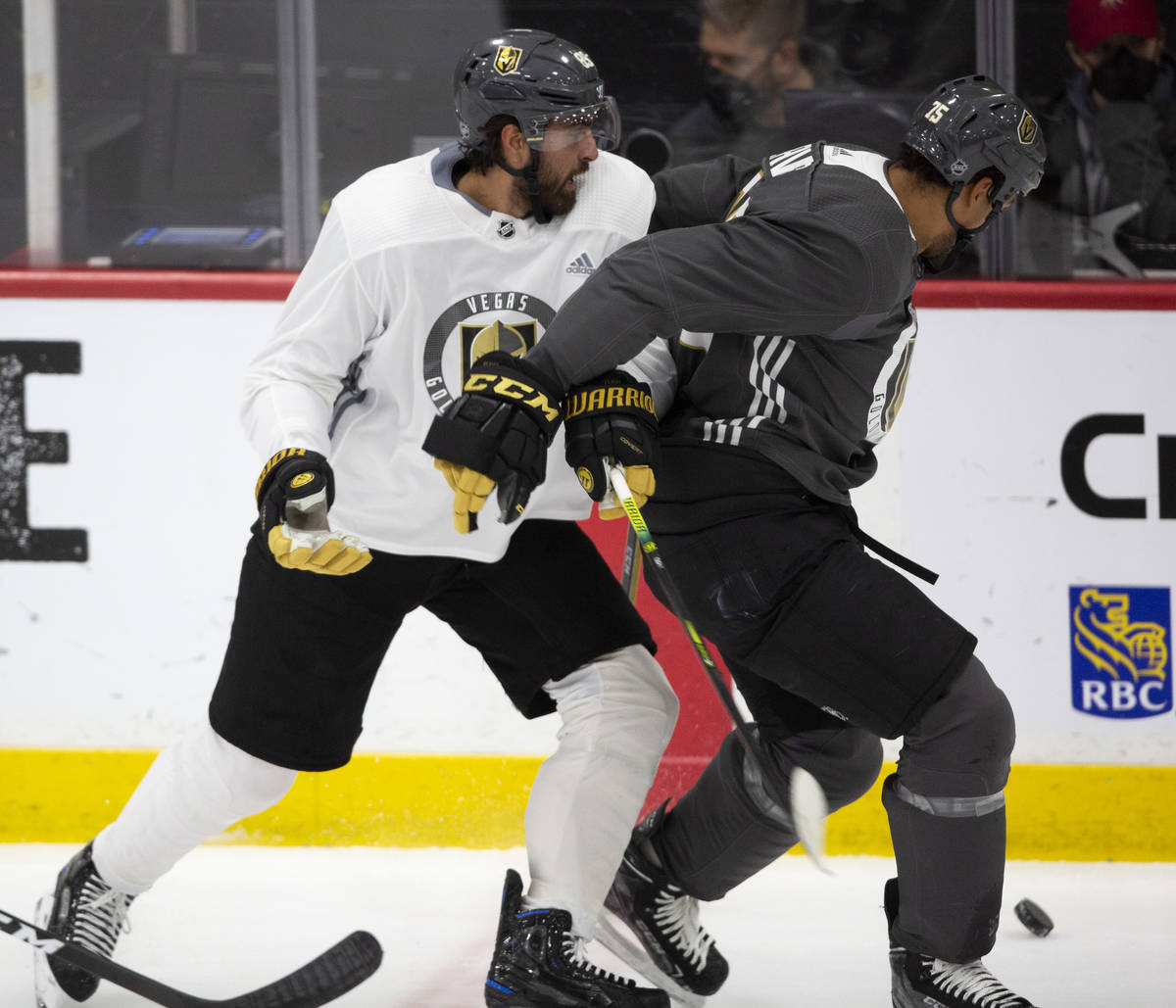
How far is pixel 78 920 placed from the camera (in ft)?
6.70

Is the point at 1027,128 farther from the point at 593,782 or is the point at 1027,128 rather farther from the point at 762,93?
the point at 762,93

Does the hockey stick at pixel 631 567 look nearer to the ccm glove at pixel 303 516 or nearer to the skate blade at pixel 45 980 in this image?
the ccm glove at pixel 303 516

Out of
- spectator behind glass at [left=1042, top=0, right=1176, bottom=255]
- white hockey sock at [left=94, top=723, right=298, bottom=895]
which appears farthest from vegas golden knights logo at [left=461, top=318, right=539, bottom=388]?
spectator behind glass at [left=1042, top=0, right=1176, bottom=255]

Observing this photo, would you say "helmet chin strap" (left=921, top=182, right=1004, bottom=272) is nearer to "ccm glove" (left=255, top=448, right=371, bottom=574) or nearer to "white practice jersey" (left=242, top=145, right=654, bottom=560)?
"white practice jersey" (left=242, top=145, right=654, bottom=560)

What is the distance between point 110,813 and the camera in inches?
115

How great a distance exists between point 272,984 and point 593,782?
547 mm

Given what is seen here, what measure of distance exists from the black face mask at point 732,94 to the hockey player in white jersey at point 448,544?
117 centimetres

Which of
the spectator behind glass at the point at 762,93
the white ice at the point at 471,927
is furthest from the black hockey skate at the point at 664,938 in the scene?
the spectator behind glass at the point at 762,93

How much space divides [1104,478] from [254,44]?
188 centimetres

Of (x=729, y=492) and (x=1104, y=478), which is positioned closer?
(x=729, y=492)

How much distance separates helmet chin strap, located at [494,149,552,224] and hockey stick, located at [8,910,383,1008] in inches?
40.0

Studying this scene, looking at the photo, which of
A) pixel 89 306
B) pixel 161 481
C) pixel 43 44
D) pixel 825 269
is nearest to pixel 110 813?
pixel 161 481

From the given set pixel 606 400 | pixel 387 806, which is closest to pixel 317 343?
pixel 606 400

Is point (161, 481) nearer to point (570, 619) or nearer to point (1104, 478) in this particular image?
point (570, 619)
